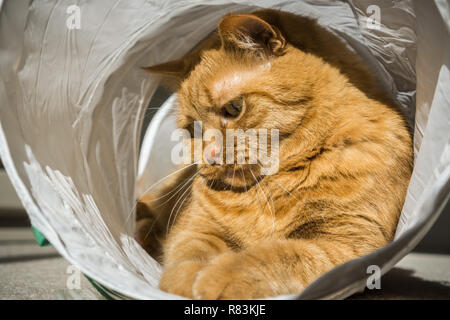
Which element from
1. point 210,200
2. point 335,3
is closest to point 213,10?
point 335,3

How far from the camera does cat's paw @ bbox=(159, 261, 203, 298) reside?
37.4 inches

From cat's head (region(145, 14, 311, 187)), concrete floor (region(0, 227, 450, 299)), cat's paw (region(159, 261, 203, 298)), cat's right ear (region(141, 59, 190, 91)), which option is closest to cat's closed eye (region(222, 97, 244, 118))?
cat's head (region(145, 14, 311, 187))

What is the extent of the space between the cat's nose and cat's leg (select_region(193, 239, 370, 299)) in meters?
0.28

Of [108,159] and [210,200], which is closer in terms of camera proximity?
[210,200]

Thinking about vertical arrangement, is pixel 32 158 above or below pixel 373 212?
above

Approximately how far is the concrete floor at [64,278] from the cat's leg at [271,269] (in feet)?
0.68

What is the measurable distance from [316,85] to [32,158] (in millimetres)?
779

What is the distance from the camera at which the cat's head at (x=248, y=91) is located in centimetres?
115

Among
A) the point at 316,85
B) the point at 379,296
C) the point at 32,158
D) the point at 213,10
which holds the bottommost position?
the point at 379,296

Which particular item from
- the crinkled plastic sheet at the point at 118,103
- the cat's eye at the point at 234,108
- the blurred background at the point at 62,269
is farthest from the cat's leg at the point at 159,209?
the cat's eye at the point at 234,108

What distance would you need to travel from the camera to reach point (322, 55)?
1261 mm
